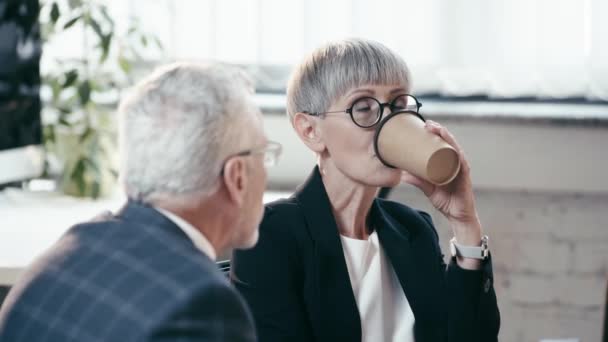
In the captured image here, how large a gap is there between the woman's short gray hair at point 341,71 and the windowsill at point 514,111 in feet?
3.81

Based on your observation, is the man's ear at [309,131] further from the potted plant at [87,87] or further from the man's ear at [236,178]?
the potted plant at [87,87]

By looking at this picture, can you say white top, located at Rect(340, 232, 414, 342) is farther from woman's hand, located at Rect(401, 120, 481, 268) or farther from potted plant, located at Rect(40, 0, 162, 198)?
potted plant, located at Rect(40, 0, 162, 198)

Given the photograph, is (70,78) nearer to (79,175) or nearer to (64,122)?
(64,122)

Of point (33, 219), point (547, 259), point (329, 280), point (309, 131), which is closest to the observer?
point (329, 280)

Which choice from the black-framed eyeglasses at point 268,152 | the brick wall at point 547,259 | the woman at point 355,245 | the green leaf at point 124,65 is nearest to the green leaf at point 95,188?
the green leaf at point 124,65

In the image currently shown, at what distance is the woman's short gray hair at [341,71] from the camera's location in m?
1.71

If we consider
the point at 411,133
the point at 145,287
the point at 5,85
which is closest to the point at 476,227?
the point at 411,133

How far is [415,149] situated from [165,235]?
523mm

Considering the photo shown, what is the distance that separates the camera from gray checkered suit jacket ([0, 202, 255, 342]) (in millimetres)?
975

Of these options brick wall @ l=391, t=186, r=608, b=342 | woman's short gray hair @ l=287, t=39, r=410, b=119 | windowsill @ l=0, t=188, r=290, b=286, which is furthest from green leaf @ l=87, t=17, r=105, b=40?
woman's short gray hair @ l=287, t=39, r=410, b=119

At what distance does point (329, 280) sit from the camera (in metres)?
1.67

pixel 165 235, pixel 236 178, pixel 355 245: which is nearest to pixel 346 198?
pixel 355 245

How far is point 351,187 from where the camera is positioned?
5.78 ft

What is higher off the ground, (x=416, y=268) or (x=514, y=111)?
(x=514, y=111)
